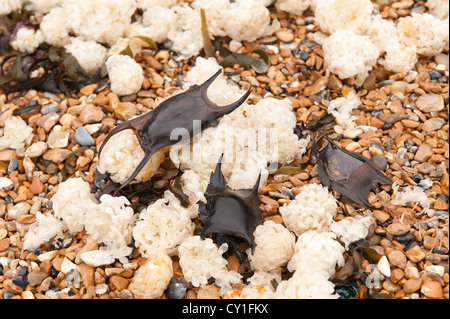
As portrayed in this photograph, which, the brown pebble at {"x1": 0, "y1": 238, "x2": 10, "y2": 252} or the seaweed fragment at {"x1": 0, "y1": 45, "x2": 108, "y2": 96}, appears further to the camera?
the seaweed fragment at {"x1": 0, "y1": 45, "x2": 108, "y2": 96}

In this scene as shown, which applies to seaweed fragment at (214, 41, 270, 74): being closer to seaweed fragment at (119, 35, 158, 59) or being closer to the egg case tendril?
seaweed fragment at (119, 35, 158, 59)

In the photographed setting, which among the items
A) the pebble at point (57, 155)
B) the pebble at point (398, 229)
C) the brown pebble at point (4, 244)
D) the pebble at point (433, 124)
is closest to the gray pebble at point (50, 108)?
the pebble at point (57, 155)


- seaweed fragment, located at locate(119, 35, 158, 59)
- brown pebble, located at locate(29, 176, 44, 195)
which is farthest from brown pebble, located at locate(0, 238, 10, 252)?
seaweed fragment, located at locate(119, 35, 158, 59)

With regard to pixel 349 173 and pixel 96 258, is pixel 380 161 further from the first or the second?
pixel 96 258

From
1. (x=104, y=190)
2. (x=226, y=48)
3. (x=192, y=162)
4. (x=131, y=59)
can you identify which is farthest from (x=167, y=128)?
(x=226, y=48)

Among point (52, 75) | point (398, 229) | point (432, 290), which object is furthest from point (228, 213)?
point (52, 75)

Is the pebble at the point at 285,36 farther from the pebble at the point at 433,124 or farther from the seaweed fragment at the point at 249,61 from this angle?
the pebble at the point at 433,124
